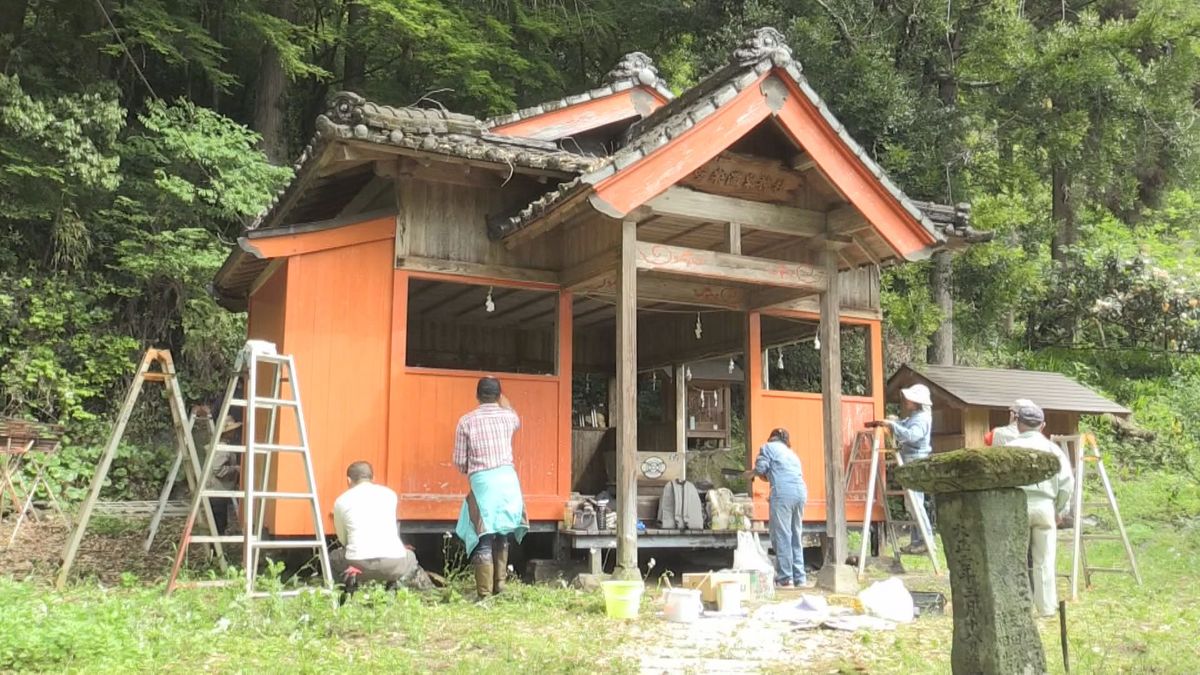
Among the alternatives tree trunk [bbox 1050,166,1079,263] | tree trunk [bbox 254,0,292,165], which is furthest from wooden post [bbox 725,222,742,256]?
tree trunk [bbox 1050,166,1079,263]

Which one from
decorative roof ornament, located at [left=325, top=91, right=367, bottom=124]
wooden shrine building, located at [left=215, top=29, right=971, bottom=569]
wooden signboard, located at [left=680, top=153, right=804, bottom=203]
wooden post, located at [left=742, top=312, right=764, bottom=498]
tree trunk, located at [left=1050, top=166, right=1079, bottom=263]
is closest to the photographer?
decorative roof ornament, located at [left=325, top=91, right=367, bottom=124]

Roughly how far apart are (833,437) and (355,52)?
14.7 meters

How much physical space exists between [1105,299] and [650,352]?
482 inches

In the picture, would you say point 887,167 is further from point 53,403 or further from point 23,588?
point 53,403

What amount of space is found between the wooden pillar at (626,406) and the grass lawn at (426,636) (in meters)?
0.63

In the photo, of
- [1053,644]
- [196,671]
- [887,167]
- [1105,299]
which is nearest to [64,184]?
[196,671]

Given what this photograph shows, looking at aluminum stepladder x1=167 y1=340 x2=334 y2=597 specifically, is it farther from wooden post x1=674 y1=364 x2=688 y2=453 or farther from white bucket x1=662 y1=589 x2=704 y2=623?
wooden post x1=674 y1=364 x2=688 y2=453

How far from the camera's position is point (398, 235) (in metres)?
8.83

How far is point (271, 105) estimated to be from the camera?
57.2 ft

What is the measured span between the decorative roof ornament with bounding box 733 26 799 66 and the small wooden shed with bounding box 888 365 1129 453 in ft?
19.9

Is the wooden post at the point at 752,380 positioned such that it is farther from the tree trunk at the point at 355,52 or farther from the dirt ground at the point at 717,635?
the tree trunk at the point at 355,52

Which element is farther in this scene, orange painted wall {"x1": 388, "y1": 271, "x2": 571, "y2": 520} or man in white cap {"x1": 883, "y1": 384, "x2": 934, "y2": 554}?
man in white cap {"x1": 883, "y1": 384, "x2": 934, "y2": 554}

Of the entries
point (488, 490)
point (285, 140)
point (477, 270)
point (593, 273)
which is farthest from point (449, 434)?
point (285, 140)

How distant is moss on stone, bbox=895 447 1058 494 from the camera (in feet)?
14.0
